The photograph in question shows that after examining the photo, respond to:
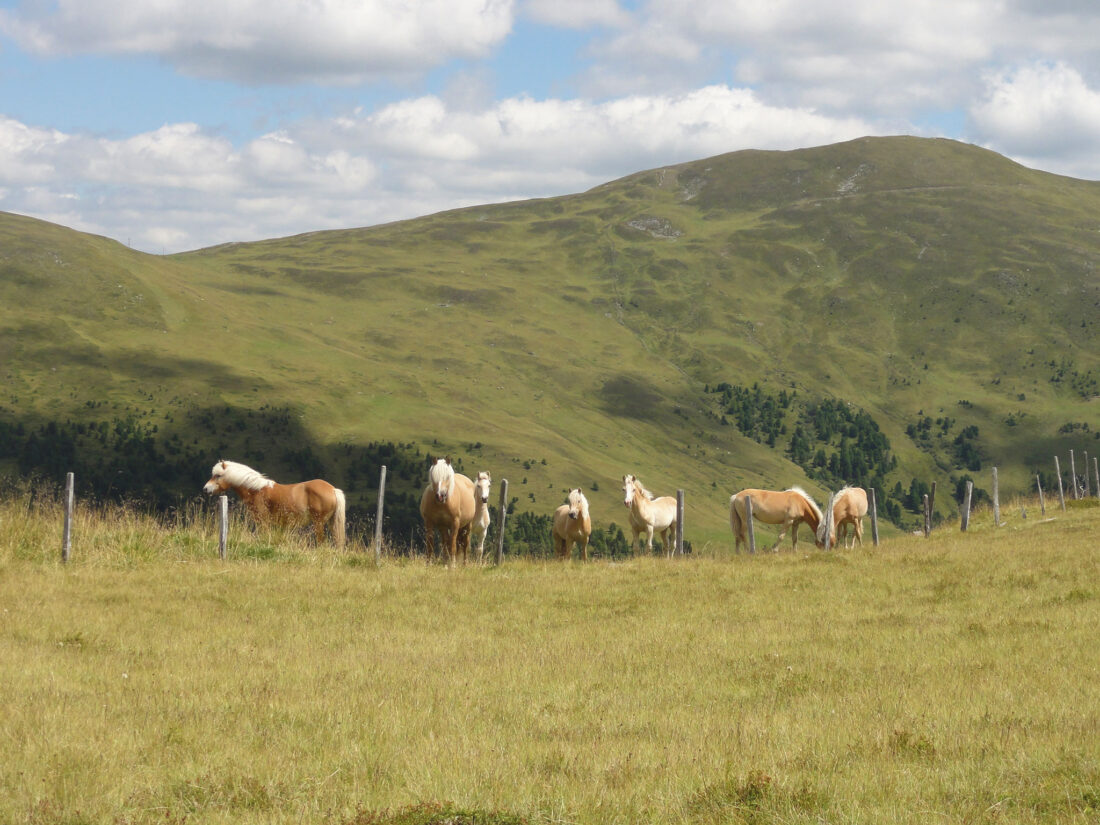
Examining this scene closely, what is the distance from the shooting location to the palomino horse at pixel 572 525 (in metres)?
30.6

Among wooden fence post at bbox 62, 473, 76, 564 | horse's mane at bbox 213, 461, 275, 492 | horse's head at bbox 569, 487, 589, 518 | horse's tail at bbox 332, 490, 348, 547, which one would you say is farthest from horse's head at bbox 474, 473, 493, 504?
wooden fence post at bbox 62, 473, 76, 564

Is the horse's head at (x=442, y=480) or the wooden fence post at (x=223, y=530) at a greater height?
the horse's head at (x=442, y=480)

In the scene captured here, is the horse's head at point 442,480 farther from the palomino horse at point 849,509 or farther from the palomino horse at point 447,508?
the palomino horse at point 849,509

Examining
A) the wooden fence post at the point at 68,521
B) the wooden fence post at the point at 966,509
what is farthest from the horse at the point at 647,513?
the wooden fence post at the point at 68,521

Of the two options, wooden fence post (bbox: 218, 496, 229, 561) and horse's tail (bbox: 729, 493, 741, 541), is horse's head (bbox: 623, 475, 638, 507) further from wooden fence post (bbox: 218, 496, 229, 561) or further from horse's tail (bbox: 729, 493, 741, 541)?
wooden fence post (bbox: 218, 496, 229, 561)

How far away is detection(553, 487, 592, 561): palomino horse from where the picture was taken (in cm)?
3064

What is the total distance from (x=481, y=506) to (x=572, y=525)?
3147 millimetres

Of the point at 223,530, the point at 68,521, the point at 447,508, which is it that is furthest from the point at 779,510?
the point at 68,521

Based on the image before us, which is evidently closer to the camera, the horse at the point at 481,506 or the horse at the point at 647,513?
the horse at the point at 481,506

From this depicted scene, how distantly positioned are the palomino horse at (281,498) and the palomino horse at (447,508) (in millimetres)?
2500

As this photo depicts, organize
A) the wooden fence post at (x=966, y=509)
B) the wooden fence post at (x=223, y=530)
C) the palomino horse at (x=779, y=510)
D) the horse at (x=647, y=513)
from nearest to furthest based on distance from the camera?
the wooden fence post at (x=223, y=530)
the horse at (x=647, y=513)
the palomino horse at (x=779, y=510)
the wooden fence post at (x=966, y=509)

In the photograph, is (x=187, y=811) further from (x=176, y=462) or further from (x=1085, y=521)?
(x=176, y=462)

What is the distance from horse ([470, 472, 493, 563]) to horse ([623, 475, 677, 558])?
452cm

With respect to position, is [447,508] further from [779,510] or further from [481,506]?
[779,510]
